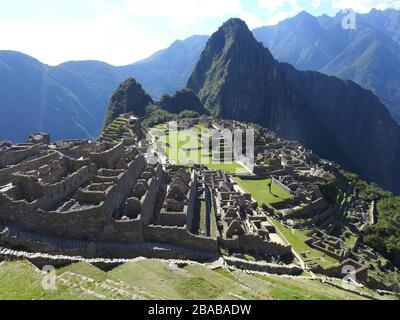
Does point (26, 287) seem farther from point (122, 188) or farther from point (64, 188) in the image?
A: point (122, 188)

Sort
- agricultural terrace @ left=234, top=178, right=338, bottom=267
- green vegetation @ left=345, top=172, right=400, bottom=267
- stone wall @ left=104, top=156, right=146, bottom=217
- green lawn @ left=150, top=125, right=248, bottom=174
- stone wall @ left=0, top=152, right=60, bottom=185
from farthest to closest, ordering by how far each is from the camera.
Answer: green lawn @ left=150, top=125, right=248, bottom=174 < green vegetation @ left=345, top=172, right=400, bottom=267 < agricultural terrace @ left=234, top=178, right=338, bottom=267 < stone wall @ left=0, top=152, right=60, bottom=185 < stone wall @ left=104, top=156, right=146, bottom=217

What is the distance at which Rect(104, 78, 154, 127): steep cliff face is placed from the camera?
146 meters

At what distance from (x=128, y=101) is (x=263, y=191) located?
330 feet

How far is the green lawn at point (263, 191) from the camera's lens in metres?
53.0

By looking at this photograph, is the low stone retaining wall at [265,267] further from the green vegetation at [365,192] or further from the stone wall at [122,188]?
the green vegetation at [365,192]

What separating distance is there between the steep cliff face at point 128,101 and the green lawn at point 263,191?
87.2 meters

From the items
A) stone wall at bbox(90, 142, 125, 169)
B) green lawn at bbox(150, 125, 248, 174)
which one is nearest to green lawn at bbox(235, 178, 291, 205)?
green lawn at bbox(150, 125, 248, 174)

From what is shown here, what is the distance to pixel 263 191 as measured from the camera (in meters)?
56.8

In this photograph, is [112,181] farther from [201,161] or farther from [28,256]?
[201,161]

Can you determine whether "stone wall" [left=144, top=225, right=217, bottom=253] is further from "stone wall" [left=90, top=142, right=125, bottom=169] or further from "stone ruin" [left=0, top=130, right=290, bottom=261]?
"stone wall" [left=90, top=142, right=125, bottom=169]

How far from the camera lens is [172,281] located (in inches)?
861

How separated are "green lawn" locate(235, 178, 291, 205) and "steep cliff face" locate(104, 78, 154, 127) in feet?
286
